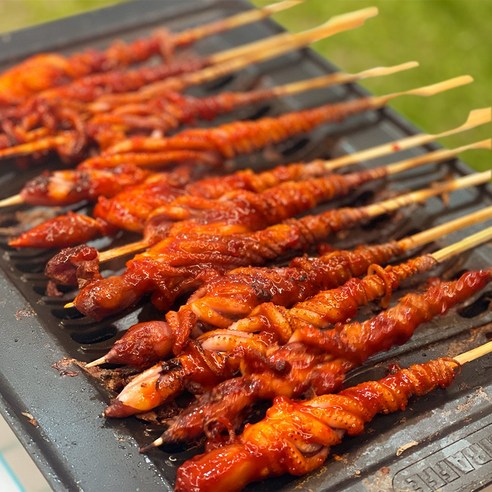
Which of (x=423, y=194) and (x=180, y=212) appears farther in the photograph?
(x=423, y=194)

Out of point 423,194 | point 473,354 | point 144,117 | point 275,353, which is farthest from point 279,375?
point 144,117

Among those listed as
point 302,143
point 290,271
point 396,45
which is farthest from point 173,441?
point 396,45

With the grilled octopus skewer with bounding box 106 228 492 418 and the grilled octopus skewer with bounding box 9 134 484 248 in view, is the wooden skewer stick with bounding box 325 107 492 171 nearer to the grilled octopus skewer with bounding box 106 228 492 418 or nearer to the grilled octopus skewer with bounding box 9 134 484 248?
the grilled octopus skewer with bounding box 9 134 484 248

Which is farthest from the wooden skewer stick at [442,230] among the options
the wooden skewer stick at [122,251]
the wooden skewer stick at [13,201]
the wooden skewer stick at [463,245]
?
the wooden skewer stick at [13,201]

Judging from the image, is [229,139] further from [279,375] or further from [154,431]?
[154,431]

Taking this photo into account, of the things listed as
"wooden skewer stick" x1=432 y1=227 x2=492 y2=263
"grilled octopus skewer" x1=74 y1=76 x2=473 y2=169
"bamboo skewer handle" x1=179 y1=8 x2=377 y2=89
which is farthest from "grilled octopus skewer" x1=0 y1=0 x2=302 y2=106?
"wooden skewer stick" x1=432 y1=227 x2=492 y2=263

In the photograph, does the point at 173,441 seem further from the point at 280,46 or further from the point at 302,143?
the point at 280,46

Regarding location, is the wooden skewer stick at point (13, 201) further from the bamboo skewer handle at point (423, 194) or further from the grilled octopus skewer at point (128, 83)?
the bamboo skewer handle at point (423, 194)
